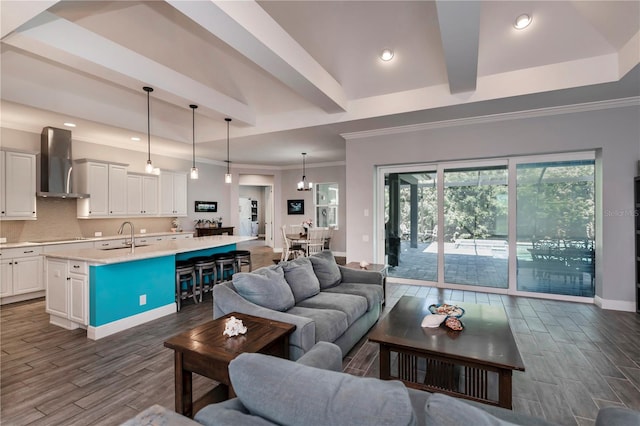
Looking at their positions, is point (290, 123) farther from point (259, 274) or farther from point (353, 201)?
point (259, 274)

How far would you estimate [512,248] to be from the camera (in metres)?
4.97

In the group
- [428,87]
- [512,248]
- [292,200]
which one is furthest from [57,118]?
[512,248]

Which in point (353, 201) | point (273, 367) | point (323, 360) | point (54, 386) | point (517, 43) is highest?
point (517, 43)

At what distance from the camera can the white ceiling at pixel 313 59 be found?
2998 millimetres

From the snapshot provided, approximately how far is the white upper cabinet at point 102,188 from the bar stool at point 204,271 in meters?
2.71

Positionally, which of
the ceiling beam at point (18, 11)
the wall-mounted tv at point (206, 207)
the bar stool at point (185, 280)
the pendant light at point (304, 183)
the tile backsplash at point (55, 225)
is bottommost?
the bar stool at point (185, 280)

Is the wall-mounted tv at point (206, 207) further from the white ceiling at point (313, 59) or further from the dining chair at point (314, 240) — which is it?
the white ceiling at point (313, 59)

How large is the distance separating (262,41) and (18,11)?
1.93m

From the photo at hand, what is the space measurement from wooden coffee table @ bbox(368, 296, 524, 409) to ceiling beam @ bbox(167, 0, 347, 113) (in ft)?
9.35

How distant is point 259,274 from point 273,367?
1761 millimetres

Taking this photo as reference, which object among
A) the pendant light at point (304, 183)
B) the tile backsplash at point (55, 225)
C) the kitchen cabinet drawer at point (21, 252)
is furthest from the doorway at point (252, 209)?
the kitchen cabinet drawer at point (21, 252)

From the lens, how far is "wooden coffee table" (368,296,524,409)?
76.3 inches

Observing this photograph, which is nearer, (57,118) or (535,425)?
(535,425)

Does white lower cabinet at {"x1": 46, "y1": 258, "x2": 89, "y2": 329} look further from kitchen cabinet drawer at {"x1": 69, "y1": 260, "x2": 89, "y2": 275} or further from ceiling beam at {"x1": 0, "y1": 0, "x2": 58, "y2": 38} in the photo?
ceiling beam at {"x1": 0, "y1": 0, "x2": 58, "y2": 38}
